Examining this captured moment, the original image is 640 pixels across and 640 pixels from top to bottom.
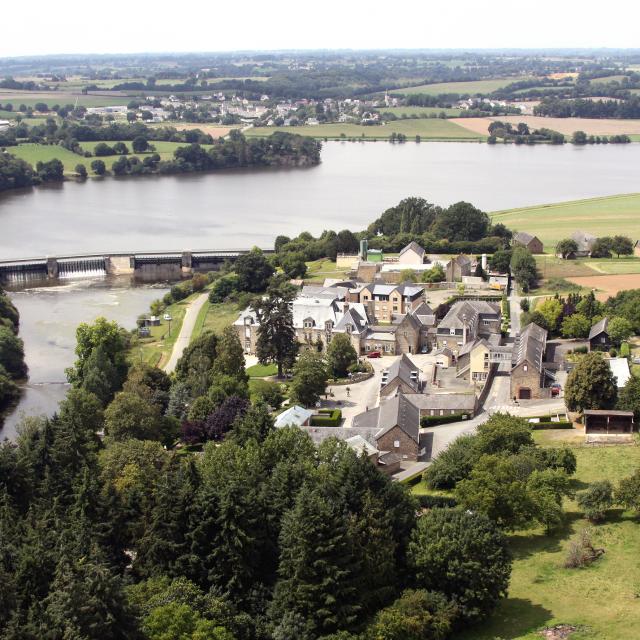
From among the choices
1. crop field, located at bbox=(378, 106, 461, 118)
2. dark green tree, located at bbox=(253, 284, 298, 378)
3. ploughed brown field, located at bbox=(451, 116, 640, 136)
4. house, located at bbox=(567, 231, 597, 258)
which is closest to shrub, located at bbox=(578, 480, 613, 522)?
dark green tree, located at bbox=(253, 284, 298, 378)

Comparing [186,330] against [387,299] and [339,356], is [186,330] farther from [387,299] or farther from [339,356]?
[339,356]

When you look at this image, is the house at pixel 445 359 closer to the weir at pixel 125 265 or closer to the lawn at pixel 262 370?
the lawn at pixel 262 370

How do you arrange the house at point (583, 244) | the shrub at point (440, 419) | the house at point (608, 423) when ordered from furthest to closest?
the house at point (583, 244)
the shrub at point (440, 419)
the house at point (608, 423)

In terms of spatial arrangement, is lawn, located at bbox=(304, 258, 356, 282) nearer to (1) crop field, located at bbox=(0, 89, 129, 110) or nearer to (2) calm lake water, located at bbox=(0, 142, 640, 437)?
(2) calm lake water, located at bbox=(0, 142, 640, 437)

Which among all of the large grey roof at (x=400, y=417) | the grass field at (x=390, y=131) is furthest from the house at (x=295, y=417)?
the grass field at (x=390, y=131)

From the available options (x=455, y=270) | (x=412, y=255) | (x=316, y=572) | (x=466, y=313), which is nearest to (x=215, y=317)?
(x=455, y=270)

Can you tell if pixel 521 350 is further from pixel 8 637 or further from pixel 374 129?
pixel 374 129

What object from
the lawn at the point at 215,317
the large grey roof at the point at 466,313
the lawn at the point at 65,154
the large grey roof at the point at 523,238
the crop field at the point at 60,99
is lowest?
the lawn at the point at 215,317
